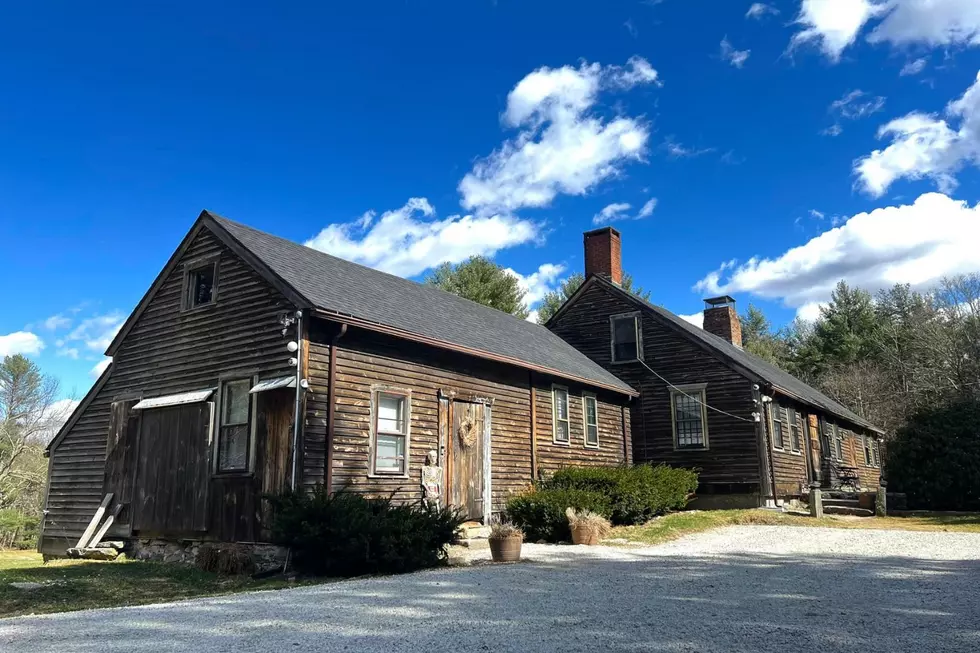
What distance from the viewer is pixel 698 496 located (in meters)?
21.9

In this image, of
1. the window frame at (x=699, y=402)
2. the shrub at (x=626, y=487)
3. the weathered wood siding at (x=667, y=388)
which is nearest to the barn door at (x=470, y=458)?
the shrub at (x=626, y=487)

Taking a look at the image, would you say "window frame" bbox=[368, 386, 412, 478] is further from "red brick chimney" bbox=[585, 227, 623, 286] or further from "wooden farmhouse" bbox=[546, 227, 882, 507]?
"red brick chimney" bbox=[585, 227, 623, 286]

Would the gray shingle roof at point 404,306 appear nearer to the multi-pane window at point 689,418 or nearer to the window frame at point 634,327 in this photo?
the window frame at point 634,327

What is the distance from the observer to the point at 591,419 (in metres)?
21.1

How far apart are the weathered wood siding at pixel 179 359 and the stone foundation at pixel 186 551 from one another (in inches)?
26.7

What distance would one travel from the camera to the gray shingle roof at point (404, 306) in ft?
45.9

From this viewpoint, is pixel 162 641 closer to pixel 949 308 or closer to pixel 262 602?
pixel 262 602

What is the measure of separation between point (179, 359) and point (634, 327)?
14415mm

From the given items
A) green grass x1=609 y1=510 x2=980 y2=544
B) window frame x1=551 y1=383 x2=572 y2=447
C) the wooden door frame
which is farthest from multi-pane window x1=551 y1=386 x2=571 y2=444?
green grass x1=609 y1=510 x2=980 y2=544

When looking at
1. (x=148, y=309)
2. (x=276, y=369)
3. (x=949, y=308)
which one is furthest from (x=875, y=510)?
(x=949, y=308)

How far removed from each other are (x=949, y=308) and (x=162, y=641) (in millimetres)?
42805

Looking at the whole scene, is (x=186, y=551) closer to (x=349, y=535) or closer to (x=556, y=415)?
(x=349, y=535)

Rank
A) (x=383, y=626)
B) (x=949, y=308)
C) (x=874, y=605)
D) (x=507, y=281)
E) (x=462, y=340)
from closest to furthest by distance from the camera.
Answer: (x=383, y=626)
(x=874, y=605)
(x=462, y=340)
(x=949, y=308)
(x=507, y=281)

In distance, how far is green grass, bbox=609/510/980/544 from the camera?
52.5ft
